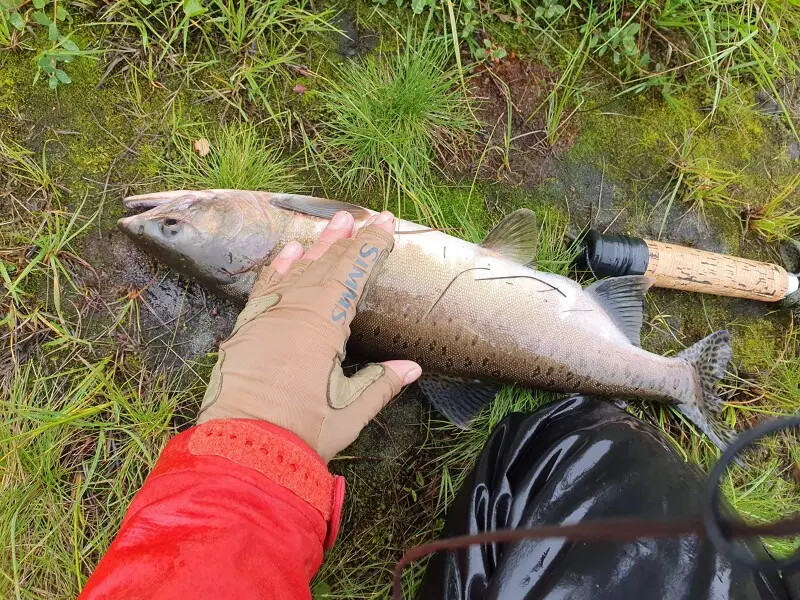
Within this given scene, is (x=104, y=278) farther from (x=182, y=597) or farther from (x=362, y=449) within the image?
(x=182, y=597)

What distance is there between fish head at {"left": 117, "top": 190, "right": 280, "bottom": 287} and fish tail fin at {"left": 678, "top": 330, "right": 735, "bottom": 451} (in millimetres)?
2263

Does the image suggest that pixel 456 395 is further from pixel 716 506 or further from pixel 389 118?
pixel 716 506

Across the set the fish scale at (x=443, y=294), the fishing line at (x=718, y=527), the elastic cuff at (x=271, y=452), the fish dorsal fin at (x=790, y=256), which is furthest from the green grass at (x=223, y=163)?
the fish dorsal fin at (x=790, y=256)

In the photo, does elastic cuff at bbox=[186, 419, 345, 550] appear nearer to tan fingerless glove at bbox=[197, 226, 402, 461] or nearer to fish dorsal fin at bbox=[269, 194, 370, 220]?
tan fingerless glove at bbox=[197, 226, 402, 461]

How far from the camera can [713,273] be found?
277cm

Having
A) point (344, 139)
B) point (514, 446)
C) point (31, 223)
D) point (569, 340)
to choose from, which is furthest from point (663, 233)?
point (31, 223)

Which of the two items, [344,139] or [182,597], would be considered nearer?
[182,597]

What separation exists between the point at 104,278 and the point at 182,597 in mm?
1790

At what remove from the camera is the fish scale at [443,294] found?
2.44 metres

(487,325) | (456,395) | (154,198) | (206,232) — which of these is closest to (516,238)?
(487,325)

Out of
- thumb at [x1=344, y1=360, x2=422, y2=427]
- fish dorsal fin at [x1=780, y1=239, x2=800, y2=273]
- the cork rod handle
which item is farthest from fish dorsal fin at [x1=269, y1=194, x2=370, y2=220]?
fish dorsal fin at [x1=780, y1=239, x2=800, y2=273]

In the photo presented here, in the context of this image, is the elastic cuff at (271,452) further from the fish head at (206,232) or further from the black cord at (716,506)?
the black cord at (716,506)

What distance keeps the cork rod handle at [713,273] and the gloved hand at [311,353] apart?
4.64 feet

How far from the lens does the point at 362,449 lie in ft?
8.99
